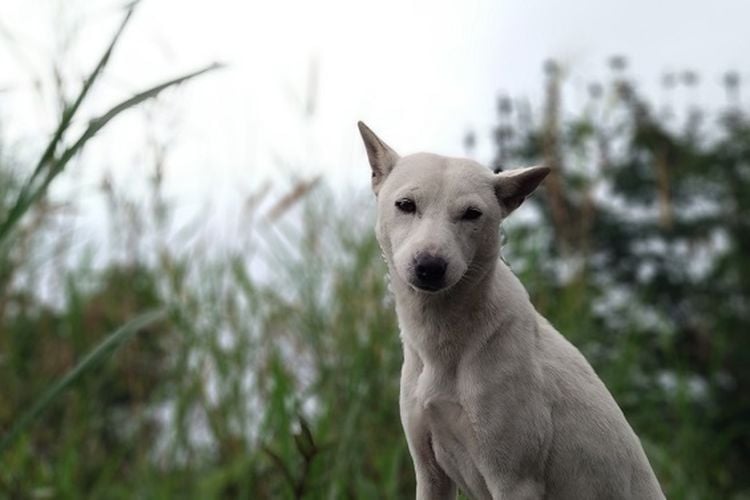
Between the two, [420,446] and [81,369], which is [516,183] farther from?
[81,369]

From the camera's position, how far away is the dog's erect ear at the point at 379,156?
117cm

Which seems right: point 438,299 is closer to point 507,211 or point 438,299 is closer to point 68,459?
point 507,211

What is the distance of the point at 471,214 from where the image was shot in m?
1.10

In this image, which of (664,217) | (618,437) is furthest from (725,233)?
(618,437)

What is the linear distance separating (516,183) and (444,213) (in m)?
0.08

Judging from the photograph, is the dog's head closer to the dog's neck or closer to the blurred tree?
the dog's neck

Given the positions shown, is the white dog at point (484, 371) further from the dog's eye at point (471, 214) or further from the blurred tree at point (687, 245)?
the blurred tree at point (687, 245)

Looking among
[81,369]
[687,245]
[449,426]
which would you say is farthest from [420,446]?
[687,245]

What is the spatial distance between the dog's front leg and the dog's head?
157 mm

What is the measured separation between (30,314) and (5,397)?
2.19 ft

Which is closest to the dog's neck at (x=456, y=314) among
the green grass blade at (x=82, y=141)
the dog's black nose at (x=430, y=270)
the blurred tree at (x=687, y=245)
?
the dog's black nose at (x=430, y=270)

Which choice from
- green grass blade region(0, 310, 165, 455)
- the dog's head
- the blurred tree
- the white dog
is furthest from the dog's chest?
the blurred tree

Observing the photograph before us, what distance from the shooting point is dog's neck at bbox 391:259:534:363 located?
1171 millimetres

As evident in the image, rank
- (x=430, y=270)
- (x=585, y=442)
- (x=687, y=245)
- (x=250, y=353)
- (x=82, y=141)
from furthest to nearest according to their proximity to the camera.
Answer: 1. (x=687, y=245)
2. (x=250, y=353)
3. (x=82, y=141)
4. (x=585, y=442)
5. (x=430, y=270)
